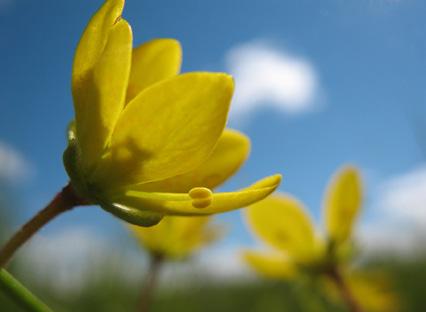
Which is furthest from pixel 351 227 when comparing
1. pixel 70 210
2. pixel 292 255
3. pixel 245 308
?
pixel 245 308

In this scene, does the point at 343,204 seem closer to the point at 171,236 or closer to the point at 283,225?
the point at 283,225

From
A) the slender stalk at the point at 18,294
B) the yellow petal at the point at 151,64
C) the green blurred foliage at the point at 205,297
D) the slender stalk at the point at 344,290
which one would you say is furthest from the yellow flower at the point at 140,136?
the green blurred foliage at the point at 205,297

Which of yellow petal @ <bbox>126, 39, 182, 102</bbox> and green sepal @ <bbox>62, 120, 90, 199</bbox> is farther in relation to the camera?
yellow petal @ <bbox>126, 39, 182, 102</bbox>

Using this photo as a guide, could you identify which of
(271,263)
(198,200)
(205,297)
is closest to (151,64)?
(198,200)

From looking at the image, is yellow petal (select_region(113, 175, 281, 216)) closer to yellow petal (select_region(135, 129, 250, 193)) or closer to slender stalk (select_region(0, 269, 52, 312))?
yellow petal (select_region(135, 129, 250, 193))

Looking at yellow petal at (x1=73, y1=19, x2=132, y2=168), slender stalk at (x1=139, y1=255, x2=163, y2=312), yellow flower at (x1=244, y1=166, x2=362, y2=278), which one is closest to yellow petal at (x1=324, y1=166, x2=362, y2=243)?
yellow flower at (x1=244, y1=166, x2=362, y2=278)

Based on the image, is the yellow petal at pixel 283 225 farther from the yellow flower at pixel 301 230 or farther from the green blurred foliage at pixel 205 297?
the green blurred foliage at pixel 205 297
